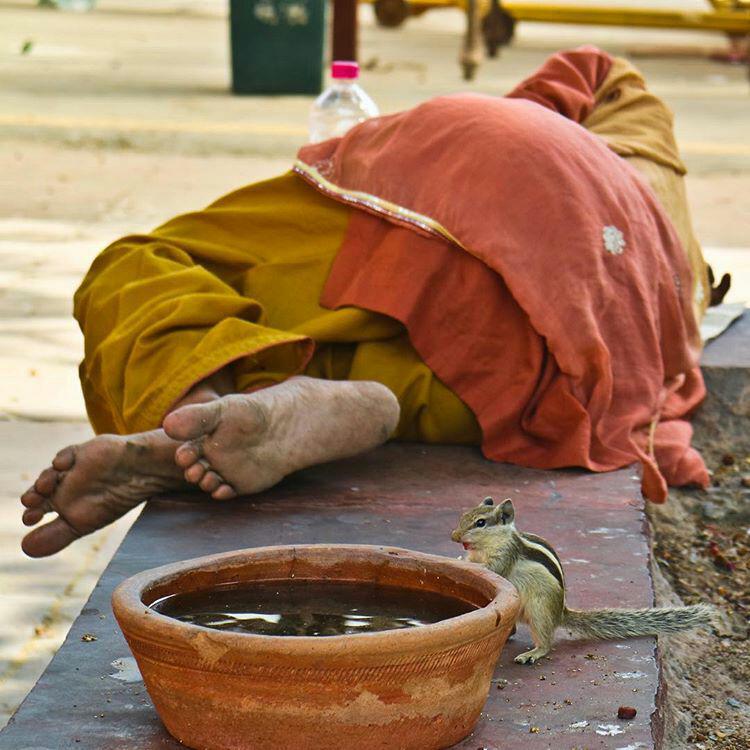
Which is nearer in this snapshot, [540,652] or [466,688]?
[466,688]

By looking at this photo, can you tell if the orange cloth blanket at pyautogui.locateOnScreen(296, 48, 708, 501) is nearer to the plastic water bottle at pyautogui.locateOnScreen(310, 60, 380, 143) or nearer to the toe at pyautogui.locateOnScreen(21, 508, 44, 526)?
the toe at pyautogui.locateOnScreen(21, 508, 44, 526)

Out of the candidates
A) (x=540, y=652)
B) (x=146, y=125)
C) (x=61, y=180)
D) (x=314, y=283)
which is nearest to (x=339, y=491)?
(x=314, y=283)

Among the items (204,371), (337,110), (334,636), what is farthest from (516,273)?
(337,110)

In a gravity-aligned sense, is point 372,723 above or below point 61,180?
above

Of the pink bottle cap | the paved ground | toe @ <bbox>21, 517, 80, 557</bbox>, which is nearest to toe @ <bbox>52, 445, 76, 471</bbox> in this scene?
toe @ <bbox>21, 517, 80, 557</bbox>

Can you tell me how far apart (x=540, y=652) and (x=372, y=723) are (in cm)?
46

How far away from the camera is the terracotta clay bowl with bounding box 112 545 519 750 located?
5.85 ft

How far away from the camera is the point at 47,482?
2.77m

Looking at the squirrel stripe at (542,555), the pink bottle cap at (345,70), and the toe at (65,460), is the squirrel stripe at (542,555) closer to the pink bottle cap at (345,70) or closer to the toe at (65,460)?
the toe at (65,460)

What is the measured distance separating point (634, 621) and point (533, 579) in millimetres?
198

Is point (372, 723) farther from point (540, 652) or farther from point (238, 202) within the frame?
point (238, 202)

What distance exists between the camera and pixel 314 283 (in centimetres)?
335

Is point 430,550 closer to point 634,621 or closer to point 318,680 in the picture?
point 634,621

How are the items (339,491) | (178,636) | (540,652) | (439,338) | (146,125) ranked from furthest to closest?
(146,125) < (439,338) < (339,491) < (540,652) < (178,636)
